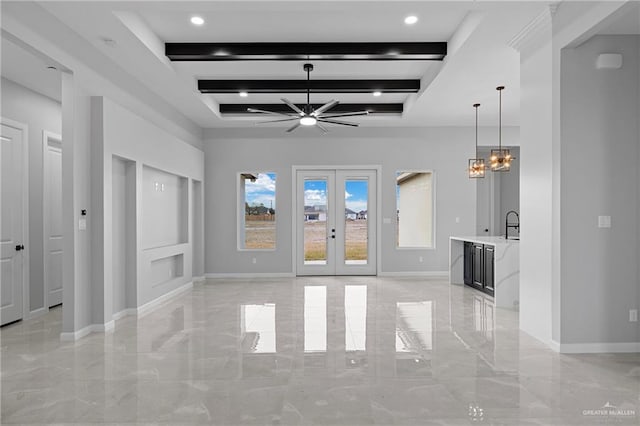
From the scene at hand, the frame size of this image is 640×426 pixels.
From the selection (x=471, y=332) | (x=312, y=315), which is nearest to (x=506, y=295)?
(x=471, y=332)

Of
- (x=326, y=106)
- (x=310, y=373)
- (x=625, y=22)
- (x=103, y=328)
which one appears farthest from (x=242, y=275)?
(x=625, y=22)

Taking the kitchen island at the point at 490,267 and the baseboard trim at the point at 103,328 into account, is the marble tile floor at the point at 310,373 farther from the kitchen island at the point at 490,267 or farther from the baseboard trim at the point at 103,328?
the kitchen island at the point at 490,267

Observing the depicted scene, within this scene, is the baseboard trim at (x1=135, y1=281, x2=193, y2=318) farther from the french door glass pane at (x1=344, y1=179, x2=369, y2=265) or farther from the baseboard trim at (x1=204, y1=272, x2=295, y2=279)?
the french door glass pane at (x1=344, y1=179, x2=369, y2=265)

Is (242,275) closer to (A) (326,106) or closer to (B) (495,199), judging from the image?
(A) (326,106)

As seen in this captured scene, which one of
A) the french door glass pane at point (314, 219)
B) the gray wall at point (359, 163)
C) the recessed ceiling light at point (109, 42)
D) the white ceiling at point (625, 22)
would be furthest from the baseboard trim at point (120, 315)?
the white ceiling at point (625, 22)

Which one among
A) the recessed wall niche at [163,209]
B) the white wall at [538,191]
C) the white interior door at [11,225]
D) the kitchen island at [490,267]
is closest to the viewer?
the white wall at [538,191]

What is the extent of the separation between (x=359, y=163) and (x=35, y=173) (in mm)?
5712

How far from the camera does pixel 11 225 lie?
5137mm

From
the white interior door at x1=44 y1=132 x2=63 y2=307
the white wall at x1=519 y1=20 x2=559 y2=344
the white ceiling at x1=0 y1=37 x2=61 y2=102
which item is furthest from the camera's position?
the white interior door at x1=44 y1=132 x2=63 y2=307

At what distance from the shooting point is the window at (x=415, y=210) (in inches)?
351

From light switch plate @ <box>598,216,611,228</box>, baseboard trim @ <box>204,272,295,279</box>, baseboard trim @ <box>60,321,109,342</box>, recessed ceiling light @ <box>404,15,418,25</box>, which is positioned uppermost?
recessed ceiling light @ <box>404,15,418,25</box>

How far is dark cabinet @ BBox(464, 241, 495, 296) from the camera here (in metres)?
6.45

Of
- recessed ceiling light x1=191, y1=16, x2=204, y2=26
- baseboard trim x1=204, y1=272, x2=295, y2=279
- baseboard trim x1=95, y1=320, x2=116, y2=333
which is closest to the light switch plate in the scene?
recessed ceiling light x1=191, y1=16, x2=204, y2=26

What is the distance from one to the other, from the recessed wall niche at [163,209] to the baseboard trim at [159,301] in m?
0.79
